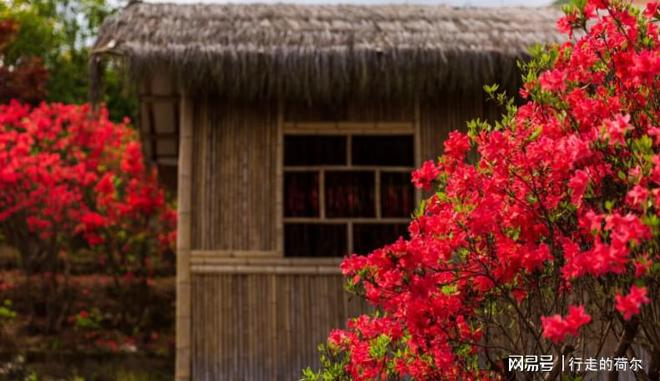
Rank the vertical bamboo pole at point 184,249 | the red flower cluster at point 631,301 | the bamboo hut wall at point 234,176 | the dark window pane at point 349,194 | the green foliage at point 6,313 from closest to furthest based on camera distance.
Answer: the red flower cluster at point 631,301
the vertical bamboo pole at point 184,249
the bamboo hut wall at point 234,176
the dark window pane at point 349,194
the green foliage at point 6,313

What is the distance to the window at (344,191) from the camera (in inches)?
289

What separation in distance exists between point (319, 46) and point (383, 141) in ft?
3.23

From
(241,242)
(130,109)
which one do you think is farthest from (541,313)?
(130,109)

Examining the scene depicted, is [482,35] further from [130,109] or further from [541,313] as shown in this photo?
[130,109]

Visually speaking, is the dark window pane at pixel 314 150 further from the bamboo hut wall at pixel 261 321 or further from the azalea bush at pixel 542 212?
the azalea bush at pixel 542 212

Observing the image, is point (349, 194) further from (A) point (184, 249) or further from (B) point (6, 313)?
(B) point (6, 313)

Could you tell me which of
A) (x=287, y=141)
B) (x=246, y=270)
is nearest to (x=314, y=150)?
(x=287, y=141)

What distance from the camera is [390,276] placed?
382 cm

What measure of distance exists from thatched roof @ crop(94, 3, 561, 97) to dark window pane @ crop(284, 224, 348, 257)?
107cm

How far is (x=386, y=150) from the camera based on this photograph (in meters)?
7.54

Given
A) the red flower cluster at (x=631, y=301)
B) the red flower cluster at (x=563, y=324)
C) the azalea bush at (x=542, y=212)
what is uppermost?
the azalea bush at (x=542, y=212)

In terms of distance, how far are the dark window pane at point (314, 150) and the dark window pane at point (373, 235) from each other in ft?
1.90

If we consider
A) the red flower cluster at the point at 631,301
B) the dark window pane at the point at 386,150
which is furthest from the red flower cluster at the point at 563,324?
the dark window pane at the point at 386,150

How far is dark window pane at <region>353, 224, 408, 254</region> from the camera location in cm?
737
